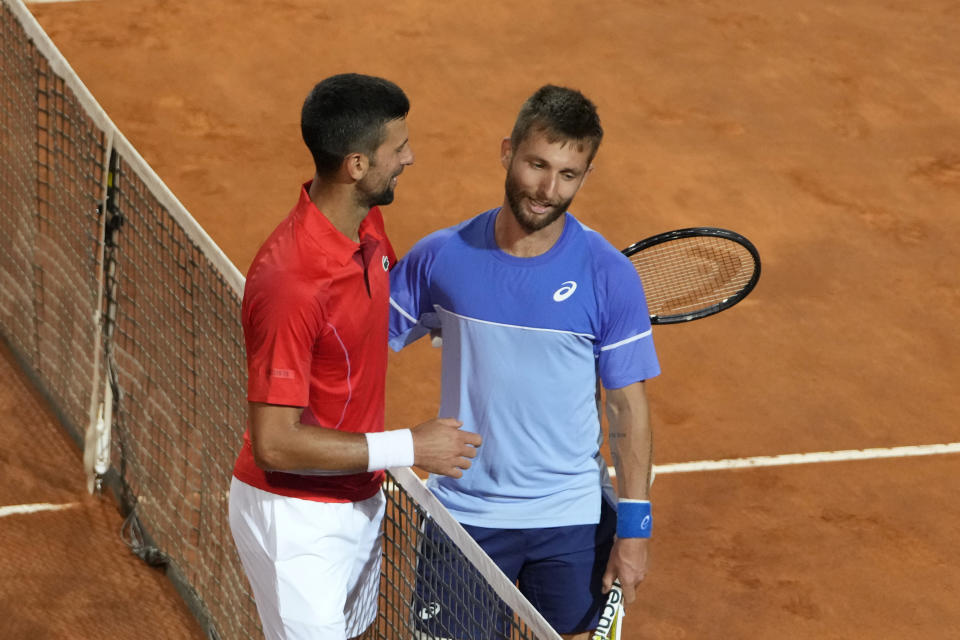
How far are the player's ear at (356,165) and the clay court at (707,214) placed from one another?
105 inches

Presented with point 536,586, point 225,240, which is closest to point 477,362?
point 536,586

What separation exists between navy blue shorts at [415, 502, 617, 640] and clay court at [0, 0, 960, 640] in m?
1.56

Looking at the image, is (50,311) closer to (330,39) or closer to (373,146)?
(373,146)

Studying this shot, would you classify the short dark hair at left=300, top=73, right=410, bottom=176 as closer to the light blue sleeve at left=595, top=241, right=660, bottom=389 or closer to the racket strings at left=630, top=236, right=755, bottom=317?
the light blue sleeve at left=595, top=241, right=660, bottom=389

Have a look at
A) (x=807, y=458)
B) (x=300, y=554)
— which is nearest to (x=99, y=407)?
(x=300, y=554)

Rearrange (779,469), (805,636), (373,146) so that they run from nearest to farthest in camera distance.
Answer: (373,146)
(805,636)
(779,469)

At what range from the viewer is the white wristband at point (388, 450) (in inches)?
133

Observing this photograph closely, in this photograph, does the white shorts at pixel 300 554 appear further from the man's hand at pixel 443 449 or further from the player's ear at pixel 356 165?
the player's ear at pixel 356 165

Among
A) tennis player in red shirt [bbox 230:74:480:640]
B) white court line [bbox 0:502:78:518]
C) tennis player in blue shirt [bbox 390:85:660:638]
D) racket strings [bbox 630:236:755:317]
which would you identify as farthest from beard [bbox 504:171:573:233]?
→ white court line [bbox 0:502:78:518]

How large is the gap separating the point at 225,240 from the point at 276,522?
462 centimetres

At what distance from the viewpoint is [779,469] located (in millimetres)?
6457

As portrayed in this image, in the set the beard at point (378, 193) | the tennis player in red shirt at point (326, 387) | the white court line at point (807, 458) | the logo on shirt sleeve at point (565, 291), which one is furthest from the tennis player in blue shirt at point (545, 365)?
the white court line at point (807, 458)

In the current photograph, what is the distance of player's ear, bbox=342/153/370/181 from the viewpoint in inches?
134

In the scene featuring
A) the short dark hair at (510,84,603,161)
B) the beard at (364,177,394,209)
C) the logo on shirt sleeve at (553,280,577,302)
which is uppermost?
the short dark hair at (510,84,603,161)
